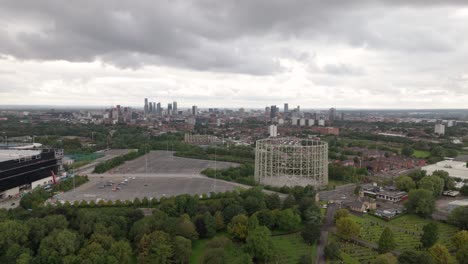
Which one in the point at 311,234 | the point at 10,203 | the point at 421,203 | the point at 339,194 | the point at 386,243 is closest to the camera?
the point at 386,243

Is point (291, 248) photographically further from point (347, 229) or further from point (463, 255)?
point (463, 255)

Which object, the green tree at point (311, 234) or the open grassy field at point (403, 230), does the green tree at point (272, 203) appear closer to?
the green tree at point (311, 234)

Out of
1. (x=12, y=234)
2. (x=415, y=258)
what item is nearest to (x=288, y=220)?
(x=415, y=258)

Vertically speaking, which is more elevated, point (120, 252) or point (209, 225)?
point (209, 225)

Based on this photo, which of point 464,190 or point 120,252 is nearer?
point 120,252

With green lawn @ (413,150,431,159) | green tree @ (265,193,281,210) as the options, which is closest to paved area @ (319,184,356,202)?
green tree @ (265,193,281,210)

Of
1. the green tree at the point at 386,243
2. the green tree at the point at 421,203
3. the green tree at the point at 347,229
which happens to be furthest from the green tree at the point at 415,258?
the green tree at the point at 421,203
